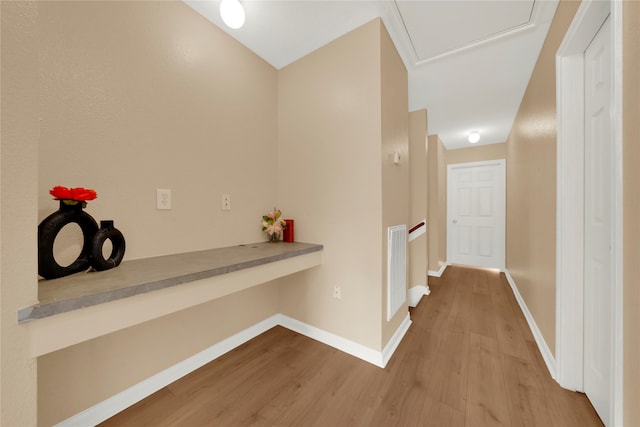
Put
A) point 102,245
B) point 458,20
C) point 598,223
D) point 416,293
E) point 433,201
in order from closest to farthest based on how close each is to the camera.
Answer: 1. point 102,245
2. point 598,223
3. point 458,20
4. point 416,293
5. point 433,201

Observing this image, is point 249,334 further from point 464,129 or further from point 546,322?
point 464,129

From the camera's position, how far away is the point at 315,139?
6.30 ft

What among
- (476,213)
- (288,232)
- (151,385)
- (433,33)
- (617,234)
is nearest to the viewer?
(617,234)

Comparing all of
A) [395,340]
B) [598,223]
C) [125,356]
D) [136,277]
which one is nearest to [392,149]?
[598,223]

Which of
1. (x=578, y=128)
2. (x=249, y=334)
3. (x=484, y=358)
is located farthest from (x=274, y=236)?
(x=578, y=128)

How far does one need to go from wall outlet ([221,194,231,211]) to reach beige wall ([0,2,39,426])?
1043 millimetres

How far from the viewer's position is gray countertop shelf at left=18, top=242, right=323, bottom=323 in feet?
2.41

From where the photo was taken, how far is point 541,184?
1810 millimetres

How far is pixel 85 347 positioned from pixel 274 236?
1.26 m

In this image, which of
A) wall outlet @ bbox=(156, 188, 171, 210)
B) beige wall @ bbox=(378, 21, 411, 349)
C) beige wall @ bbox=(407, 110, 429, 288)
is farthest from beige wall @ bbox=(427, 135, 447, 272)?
wall outlet @ bbox=(156, 188, 171, 210)

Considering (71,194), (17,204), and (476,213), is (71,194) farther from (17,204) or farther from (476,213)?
(476,213)

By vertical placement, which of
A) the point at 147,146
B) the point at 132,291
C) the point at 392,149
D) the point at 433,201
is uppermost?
the point at 392,149

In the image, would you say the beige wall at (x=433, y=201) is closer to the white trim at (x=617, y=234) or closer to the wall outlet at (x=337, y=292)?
the wall outlet at (x=337, y=292)

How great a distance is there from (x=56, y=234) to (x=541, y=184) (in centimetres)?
301
